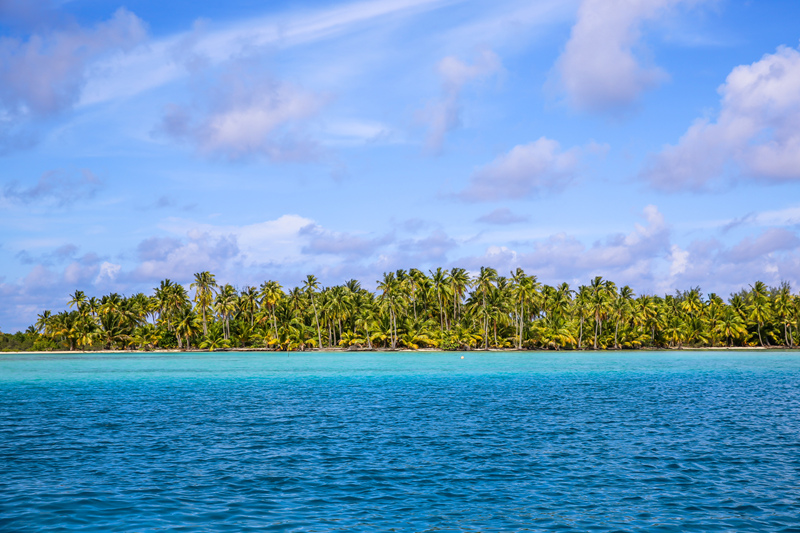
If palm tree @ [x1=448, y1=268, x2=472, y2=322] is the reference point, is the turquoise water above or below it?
below

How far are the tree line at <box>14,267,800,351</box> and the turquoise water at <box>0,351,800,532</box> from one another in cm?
10181

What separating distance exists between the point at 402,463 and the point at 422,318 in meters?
132

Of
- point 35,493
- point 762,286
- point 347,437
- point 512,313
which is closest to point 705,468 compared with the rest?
point 347,437

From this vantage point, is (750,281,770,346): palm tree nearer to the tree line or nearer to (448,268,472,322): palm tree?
the tree line

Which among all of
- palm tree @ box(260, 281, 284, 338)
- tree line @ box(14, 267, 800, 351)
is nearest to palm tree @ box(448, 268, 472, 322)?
tree line @ box(14, 267, 800, 351)

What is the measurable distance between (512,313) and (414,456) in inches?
5289

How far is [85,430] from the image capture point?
2970 cm

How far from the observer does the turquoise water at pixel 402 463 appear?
51.9 ft

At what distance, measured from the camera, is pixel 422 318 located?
15350 centimetres

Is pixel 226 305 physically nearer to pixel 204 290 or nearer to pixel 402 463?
pixel 204 290

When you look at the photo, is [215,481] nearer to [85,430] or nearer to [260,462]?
[260,462]

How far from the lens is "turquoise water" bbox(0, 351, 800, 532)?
15.8 meters

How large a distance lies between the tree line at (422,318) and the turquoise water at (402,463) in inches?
4008

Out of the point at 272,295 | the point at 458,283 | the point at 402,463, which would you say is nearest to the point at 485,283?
the point at 458,283
